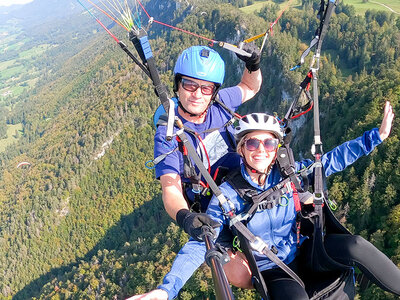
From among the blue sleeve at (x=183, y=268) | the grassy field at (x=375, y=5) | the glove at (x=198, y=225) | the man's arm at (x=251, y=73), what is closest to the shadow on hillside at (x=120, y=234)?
the man's arm at (x=251, y=73)

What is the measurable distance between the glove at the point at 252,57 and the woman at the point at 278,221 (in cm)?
173

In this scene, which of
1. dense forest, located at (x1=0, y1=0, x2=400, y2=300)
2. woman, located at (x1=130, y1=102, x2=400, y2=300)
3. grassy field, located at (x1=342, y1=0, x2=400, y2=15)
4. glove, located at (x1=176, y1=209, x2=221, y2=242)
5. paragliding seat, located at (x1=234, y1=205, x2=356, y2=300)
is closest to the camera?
glove, located at (x1=176, y1=209, x2=221, y2=242)

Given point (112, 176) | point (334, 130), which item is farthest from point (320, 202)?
point (112, 176)

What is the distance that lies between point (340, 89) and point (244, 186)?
60247mm

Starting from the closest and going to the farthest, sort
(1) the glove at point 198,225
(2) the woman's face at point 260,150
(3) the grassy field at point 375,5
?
(1) the glove at point 198,225, (2) the woman's face at point 260,150, (3) the grassy field at point 375,5

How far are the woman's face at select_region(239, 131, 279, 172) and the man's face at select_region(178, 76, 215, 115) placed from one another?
1.21 m

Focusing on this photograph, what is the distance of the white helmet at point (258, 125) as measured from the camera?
5.23 m

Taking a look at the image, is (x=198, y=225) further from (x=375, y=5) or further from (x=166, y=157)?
(x=375, y=5)

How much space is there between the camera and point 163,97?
499 cm

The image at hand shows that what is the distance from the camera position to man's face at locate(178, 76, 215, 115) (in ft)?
19.2

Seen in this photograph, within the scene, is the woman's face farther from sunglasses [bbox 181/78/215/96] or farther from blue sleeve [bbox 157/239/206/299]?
blue sleeve [bbox 157/239/206/299]

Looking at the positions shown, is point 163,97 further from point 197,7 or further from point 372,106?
point 197,7

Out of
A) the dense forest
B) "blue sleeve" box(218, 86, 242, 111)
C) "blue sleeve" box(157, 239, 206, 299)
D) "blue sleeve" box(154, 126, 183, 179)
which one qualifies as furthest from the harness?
the dense forest

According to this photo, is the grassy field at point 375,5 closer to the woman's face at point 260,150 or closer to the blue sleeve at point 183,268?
the woman's face at point 260,150
